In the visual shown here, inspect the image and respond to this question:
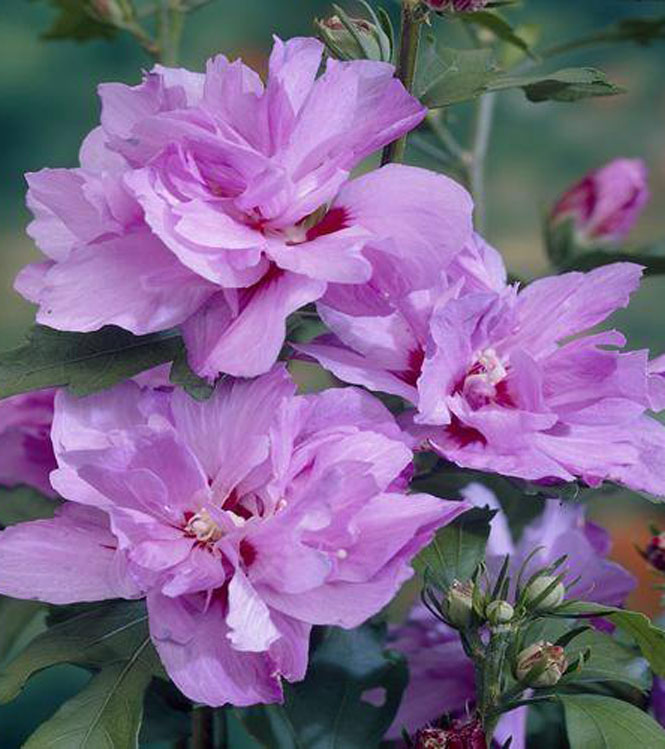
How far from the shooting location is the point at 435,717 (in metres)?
0.54

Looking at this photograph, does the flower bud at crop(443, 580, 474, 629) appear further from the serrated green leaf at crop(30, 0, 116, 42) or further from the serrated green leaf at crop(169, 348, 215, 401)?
the serrated green leaf at crop(30, 0, 116, 42)

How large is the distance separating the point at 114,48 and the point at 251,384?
90 centimetres

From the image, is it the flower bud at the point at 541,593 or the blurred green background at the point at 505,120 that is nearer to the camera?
the flower bud at the point at 541,593

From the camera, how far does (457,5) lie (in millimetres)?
453

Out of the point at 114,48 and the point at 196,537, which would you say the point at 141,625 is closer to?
the point at 196,537

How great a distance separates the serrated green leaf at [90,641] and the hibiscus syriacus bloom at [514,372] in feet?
0.35

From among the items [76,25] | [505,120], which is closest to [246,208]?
[76,25]

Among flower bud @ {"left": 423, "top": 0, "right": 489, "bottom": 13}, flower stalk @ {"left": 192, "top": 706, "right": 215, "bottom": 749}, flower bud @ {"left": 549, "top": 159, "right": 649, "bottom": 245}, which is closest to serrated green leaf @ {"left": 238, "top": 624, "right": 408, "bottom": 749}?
flower stalk @ {"left": 192, "top": 706, "right": 215, "bottom": 749}

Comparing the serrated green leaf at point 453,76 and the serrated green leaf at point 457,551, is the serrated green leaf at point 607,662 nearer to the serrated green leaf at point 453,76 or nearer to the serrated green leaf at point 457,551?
the serrated green leaf at point 457,551

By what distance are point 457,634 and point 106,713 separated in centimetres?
16

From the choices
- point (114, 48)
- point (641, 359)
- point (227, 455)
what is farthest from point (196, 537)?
point (114, 48)

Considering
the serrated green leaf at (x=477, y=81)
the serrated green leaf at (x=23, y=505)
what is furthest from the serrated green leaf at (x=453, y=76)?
the serrated green leaf at (x=23, y=505)

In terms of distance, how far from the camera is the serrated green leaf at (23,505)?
0.55 metres

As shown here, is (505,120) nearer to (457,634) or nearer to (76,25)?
(76,25)
